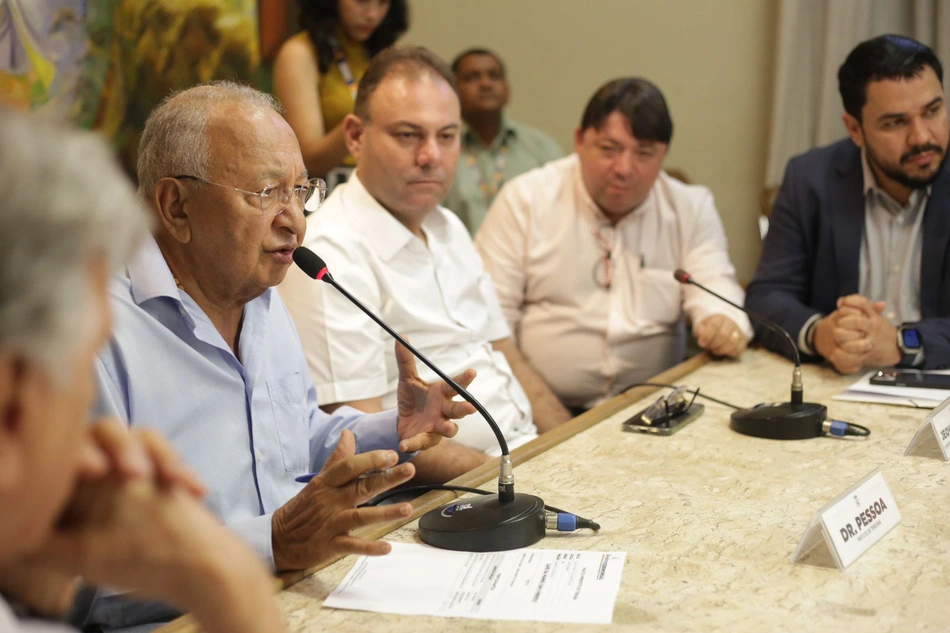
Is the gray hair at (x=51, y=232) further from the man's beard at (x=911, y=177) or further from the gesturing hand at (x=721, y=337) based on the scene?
the man's beard at (x=911, y=177)

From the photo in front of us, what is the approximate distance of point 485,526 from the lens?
1.24 meters

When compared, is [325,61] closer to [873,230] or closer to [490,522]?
[873,230]

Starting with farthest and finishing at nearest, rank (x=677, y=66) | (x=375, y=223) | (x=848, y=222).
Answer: (x=677, y=66) < (x=848, y=222) < (x=375, y=223)

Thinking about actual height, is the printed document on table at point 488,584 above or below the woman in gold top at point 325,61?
below

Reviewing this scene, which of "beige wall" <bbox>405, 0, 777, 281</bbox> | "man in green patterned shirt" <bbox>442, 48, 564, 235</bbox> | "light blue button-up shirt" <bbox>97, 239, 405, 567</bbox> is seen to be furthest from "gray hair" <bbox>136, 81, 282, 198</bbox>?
"beige wall" <bbox>405, 0, 777, 281</bbox>

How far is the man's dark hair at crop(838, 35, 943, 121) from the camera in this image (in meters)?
2.41

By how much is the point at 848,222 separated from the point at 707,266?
410mm

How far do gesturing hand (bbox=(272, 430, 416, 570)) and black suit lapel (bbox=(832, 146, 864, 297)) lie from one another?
1.82m

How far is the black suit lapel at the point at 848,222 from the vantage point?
8.34 ft

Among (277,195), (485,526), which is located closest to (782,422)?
(485,526)

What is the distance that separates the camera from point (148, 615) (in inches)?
48.6

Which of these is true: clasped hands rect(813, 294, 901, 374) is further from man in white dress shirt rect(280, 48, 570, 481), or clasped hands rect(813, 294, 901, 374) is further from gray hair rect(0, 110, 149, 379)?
gray hair rect(0, 110, 149, 379)

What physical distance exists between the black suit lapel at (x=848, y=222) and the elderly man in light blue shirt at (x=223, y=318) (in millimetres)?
1516

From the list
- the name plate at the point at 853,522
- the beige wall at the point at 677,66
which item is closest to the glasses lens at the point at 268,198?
the name plate at the point at 853,522
